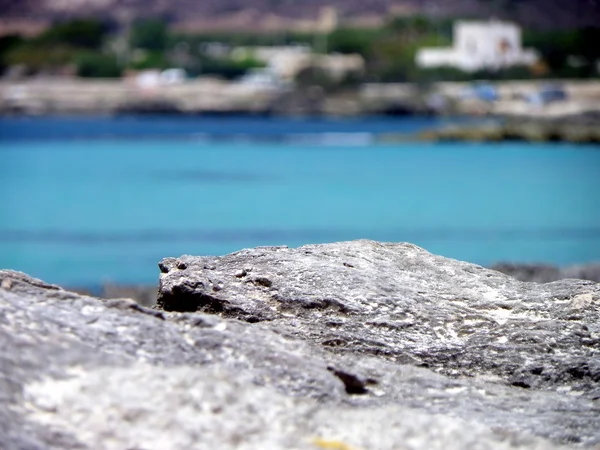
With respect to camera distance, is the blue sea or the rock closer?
the rock

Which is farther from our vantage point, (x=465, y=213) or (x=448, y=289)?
(x=465, y=213)

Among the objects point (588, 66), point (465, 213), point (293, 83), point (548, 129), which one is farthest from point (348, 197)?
point (293, 83)

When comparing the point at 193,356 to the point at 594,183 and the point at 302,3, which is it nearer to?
the point at 594,183

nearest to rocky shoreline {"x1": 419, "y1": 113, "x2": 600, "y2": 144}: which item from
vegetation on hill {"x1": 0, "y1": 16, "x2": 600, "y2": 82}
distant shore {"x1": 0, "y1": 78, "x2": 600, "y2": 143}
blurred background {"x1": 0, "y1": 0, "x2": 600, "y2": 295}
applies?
blurred background {"x1": 0, "y1": 0, "x2": 600, "y2": 295}

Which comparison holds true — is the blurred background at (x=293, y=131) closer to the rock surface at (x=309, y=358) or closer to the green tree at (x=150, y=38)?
the green tree at (x=150, y=38)

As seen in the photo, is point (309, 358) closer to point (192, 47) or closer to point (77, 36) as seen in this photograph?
point (77, 36)

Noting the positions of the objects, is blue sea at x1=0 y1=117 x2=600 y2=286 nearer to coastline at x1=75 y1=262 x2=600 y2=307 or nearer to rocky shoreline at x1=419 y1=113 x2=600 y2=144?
rocky shoreline at x1=419 y1=113 x2=600 y2=144
